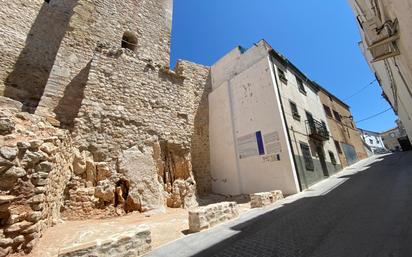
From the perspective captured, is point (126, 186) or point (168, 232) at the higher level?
point (126, 186)

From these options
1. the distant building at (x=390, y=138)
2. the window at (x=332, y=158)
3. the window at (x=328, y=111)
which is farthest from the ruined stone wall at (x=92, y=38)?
the distant building at (x=390, y=138)

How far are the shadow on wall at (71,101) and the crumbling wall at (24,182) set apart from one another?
2.39m

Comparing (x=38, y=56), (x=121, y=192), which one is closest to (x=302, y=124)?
(x=121, y=192)

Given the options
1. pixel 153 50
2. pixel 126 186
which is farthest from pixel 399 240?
pixel 153 50

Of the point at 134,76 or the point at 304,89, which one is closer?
the point at 134,76

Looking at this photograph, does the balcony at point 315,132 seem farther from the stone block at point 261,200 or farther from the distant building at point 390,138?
the distant building at point 390,138

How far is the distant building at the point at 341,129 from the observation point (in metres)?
15.6

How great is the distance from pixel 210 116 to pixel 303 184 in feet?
21.4

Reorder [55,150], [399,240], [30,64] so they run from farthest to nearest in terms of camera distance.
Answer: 1. [30,64]
2. [55,150]
3. [399,240]

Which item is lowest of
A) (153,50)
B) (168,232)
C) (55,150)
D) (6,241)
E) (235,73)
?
(168,232)

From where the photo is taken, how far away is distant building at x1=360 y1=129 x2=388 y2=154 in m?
36.2

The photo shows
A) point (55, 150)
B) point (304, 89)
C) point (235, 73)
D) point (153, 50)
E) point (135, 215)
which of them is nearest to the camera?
point (55, 150)

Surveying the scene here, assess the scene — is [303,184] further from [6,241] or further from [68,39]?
[68,39]

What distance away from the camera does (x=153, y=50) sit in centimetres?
1090
